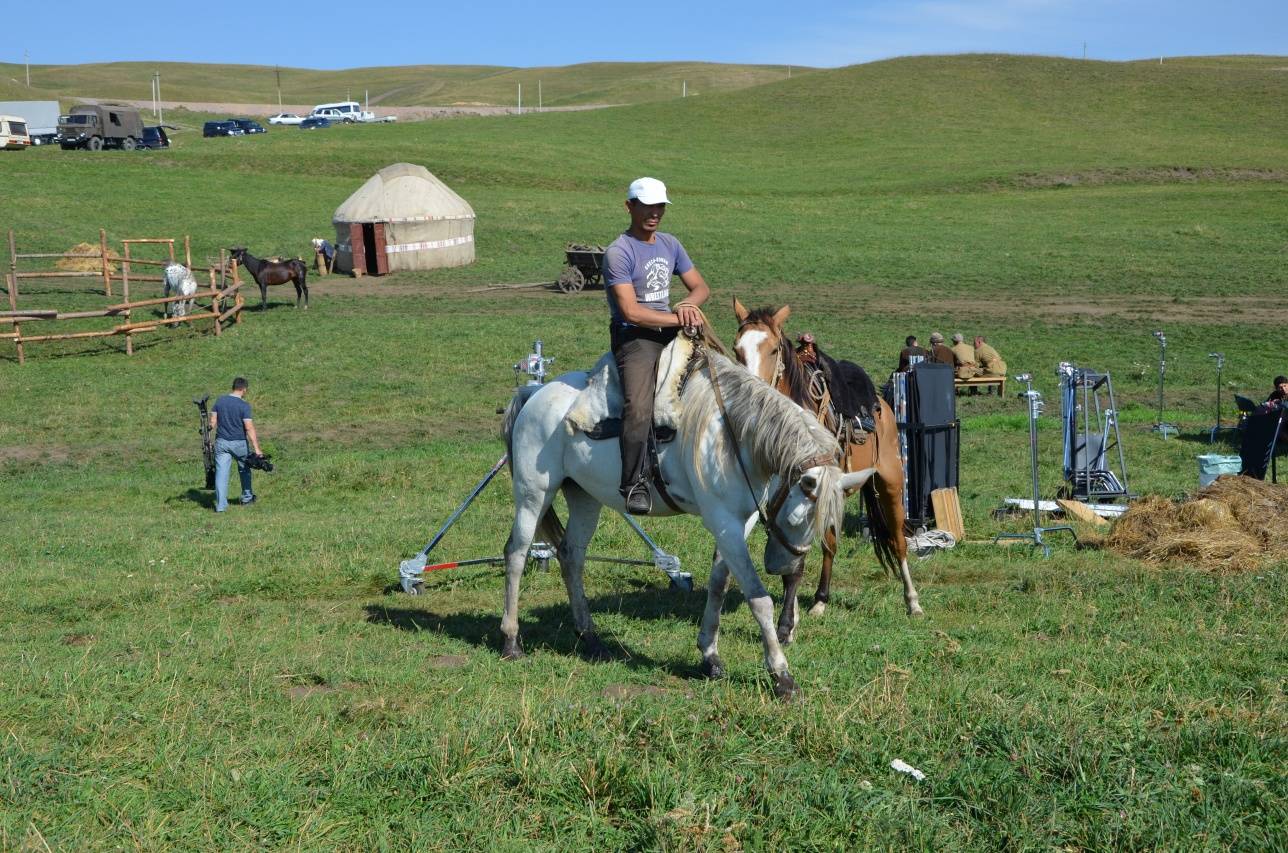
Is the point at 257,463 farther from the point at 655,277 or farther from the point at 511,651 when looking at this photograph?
the point at 655,277

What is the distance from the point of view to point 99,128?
59812mm

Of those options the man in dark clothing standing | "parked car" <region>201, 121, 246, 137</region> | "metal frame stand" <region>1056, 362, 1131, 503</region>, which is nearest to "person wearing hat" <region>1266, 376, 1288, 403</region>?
"metal frame stand" <region>1056, 362, 1131, 503</region>

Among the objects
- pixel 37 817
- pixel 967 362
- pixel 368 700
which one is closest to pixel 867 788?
pixel 368 700

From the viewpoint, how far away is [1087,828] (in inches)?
186

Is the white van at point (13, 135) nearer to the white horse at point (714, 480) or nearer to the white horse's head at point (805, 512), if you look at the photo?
the white horse at point (714, 480)

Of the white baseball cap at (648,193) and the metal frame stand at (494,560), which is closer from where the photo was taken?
the white baseball cap at (648,193)

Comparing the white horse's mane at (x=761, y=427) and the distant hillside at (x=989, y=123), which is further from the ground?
the distant hillside at (x=989, y=123)

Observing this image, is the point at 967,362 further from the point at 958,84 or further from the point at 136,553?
the point at 958,84

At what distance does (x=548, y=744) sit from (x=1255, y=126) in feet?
256

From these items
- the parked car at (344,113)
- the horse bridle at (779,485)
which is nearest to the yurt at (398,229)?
the horse bridle at (779,485)

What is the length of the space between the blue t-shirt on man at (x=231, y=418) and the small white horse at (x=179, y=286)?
15067mm

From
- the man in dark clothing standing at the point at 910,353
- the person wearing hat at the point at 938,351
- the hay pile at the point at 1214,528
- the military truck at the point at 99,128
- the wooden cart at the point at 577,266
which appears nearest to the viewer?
the hay pile at the point at 1214,528

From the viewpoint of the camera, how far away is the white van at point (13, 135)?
5850cm

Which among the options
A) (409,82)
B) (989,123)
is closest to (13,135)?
(989,123)
